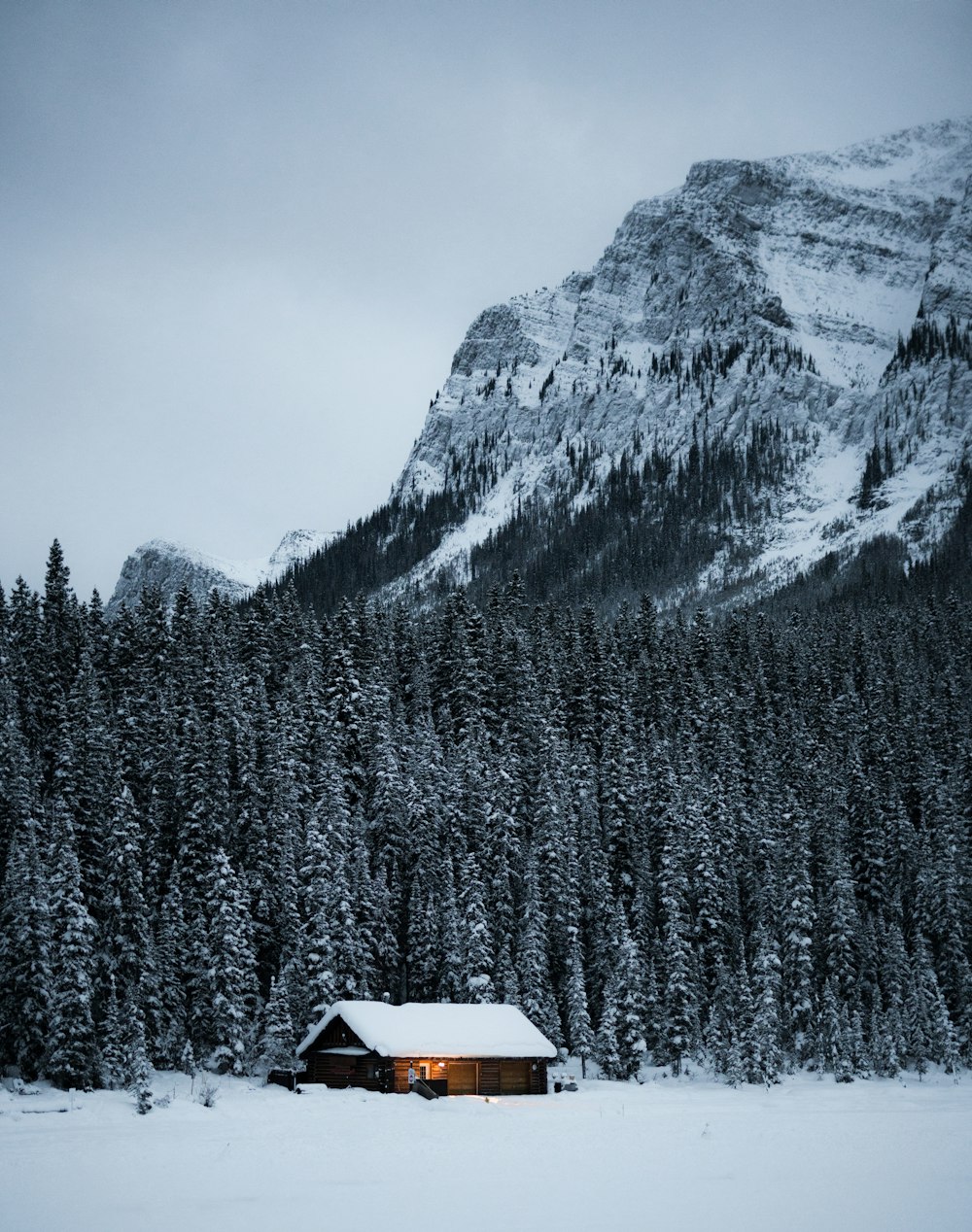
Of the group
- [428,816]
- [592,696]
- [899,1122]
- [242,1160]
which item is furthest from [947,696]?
[242,1160]

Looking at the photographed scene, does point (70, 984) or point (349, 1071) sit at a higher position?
point (70, 984)

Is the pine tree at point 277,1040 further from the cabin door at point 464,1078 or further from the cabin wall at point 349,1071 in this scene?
the cabin door at point 464,1078

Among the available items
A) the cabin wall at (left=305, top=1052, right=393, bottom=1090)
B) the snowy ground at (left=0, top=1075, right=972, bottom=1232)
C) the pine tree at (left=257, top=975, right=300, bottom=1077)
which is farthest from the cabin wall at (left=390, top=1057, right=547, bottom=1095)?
the pine tree at (left=257, top=975, right=300, bottom=1077)

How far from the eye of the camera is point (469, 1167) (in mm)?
28891

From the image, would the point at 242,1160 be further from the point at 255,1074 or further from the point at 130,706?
the point at 130,706

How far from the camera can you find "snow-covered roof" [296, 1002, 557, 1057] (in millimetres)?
50562

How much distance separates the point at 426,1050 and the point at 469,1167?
22524 millimetres

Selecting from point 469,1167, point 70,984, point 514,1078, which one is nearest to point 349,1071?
point 514,1078

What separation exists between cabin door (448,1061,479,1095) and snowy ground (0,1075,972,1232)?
6736mm

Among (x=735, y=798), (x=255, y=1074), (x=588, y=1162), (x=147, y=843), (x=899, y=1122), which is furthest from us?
(x=735, y=798)

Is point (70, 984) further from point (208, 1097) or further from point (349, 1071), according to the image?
point (349, 1071)

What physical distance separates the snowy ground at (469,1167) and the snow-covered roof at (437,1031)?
15.8 ft

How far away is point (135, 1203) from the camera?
2248 cm

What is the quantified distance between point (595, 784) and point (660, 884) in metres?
11.9
